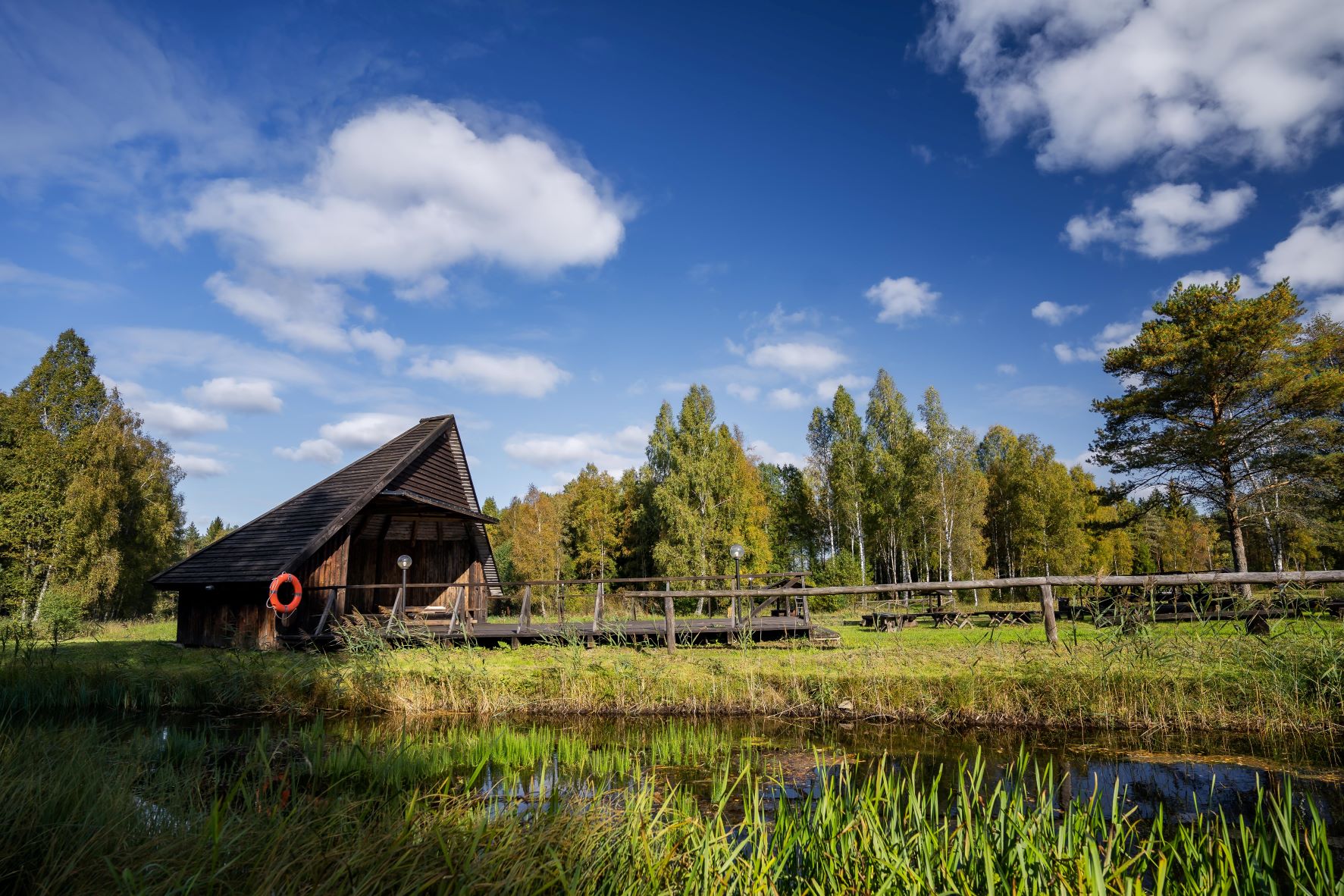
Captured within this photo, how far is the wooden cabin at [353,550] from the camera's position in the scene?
45.6ft

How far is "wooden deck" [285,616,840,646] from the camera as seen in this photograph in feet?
41.6

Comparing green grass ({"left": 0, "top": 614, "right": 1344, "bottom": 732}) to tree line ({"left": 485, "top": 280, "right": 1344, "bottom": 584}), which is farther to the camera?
tree line ({"left": 485, "top": 280, "right": 1344, "bottom": 584})

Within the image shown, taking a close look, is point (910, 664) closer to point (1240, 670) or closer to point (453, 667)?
point (1240, 670)

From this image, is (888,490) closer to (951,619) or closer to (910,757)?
(951,619)

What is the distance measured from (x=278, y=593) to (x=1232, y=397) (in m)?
27.4

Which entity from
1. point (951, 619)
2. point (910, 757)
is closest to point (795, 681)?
point (910, 757)

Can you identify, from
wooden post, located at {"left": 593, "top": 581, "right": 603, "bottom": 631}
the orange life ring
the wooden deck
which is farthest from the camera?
wooden post, located at {"left": 593, "top": 581, "right": 603, "bottom": 631}

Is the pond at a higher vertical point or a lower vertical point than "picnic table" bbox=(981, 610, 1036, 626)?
lower

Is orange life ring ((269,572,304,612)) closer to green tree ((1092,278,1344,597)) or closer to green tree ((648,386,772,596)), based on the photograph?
green tree ((648,386,772,596))

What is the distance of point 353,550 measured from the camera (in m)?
Answer: 18.3

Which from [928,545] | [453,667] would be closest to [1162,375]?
[928,545]

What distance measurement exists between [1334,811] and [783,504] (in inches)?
1569

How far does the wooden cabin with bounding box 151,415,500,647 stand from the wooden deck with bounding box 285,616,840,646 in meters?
1.17

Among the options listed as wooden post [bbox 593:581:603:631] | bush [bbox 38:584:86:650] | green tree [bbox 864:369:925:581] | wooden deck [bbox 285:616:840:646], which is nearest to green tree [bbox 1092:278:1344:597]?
green tree [bbox 864:369:925:581]
